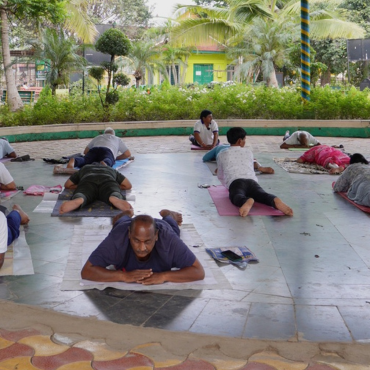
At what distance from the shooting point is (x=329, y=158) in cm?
934

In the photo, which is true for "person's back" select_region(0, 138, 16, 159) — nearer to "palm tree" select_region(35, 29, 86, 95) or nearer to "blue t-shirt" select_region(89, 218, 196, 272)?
"palm tree" select_region(35, 29, 86, 95)

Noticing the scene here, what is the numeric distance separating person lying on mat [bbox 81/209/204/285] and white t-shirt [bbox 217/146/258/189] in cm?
295

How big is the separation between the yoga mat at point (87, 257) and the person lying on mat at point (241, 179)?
953mm

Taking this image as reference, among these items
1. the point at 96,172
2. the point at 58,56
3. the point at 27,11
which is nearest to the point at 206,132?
the point at 96,172

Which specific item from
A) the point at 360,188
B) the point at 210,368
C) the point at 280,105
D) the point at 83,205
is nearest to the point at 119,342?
the point at 210,368

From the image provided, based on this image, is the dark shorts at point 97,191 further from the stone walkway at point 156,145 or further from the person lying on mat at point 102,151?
the stone walkway at point 156,145

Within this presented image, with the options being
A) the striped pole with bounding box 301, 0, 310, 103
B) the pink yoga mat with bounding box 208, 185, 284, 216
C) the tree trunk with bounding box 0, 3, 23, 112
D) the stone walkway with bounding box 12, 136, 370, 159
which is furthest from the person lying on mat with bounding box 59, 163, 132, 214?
the striped pole with bounding box 301, 0, 310, 103

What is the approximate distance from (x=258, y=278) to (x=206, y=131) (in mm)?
7364

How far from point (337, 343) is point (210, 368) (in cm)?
81

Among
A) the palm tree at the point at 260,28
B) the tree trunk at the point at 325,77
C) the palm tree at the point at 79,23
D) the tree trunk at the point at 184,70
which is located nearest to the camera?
the palm tree at the point at 79,23

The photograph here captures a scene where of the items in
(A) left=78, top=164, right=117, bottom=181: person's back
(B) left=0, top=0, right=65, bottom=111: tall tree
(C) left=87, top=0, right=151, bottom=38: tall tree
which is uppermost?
(C) left=87, top=0, right=151, bottom=38: tall tree

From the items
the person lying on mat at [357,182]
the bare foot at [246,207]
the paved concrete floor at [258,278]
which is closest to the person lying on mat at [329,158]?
the paved concrete floor at [258,278]

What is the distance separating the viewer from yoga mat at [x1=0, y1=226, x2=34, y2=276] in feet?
15.1

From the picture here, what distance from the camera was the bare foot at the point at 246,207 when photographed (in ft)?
21.0
